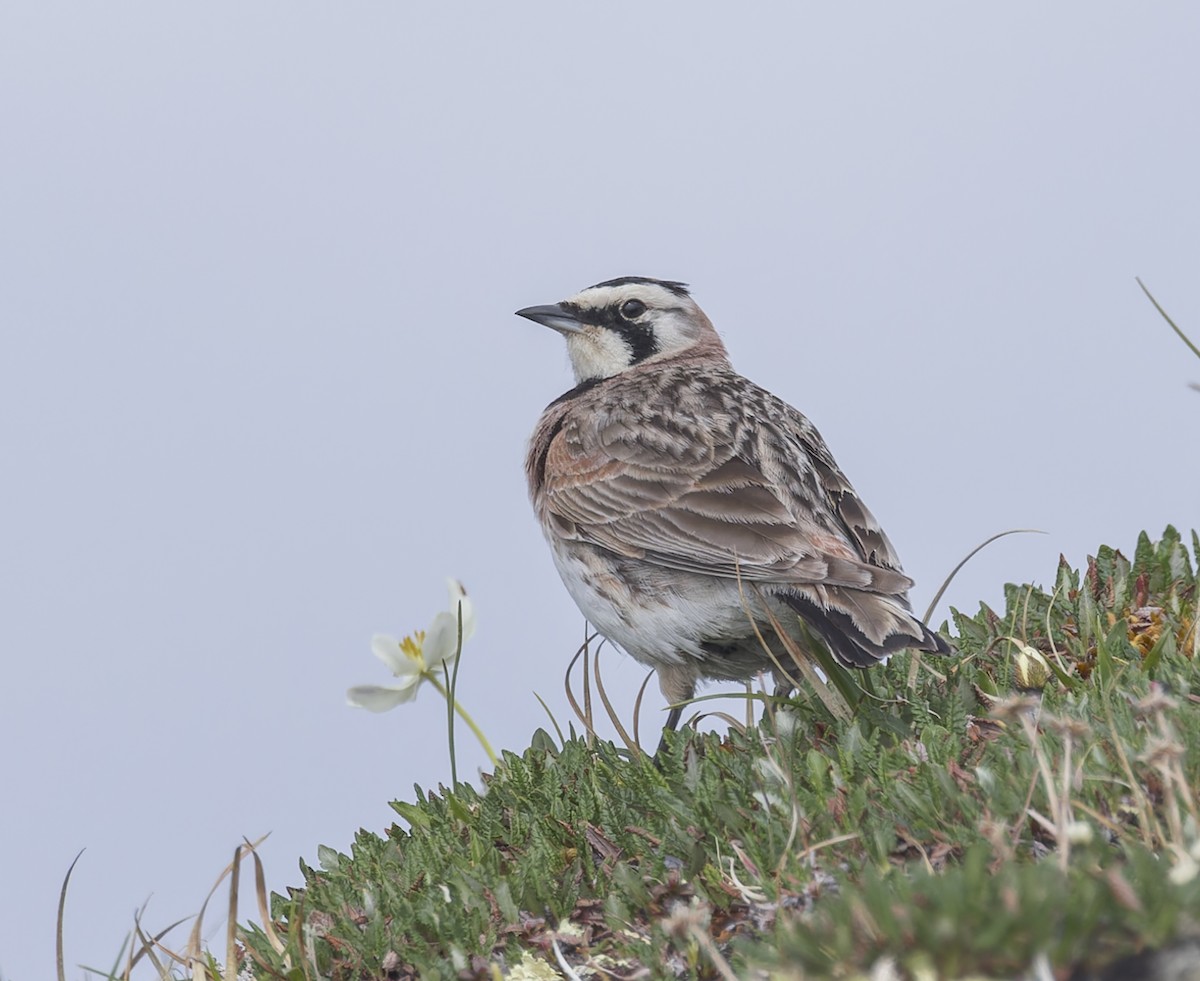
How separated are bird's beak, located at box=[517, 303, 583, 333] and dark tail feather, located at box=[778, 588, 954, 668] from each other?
3.29 m

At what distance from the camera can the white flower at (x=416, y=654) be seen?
617cm

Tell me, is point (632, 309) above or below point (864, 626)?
above

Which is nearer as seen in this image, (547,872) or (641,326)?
(547,872)

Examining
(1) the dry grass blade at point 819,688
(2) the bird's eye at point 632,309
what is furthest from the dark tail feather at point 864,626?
(2) the bird's eye at point 632,309

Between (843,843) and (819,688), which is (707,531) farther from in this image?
(843,843)

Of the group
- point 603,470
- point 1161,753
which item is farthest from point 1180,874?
point 603,470

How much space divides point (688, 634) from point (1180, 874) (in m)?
4.10

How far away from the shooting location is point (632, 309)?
9.32m

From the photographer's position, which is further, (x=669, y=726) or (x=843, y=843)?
(x=669, y=726)

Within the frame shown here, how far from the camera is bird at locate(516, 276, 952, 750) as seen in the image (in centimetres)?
630

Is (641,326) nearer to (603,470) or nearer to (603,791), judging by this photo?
(603,470)

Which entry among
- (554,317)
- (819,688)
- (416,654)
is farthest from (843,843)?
(554,317)

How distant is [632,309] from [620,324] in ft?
0.43

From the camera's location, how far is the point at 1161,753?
3.38 meters
